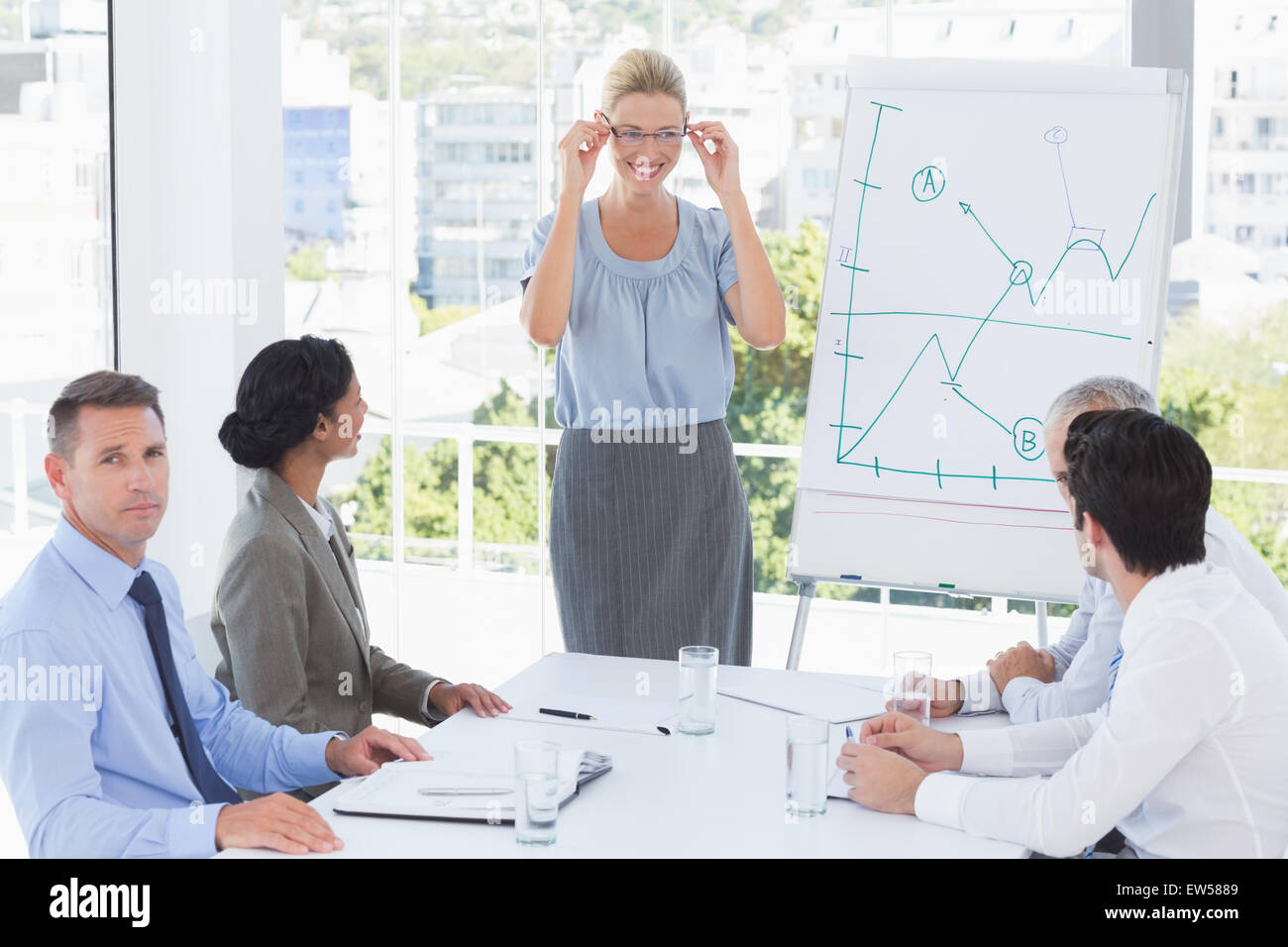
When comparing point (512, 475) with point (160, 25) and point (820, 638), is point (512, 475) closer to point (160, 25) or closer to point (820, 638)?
point (820, 638)

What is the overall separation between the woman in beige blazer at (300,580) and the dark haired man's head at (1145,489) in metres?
0.94

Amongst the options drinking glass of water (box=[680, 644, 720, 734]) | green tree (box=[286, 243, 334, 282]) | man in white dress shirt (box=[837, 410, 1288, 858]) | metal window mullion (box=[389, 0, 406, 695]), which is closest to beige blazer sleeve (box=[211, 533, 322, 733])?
drinking glass of water (box=[680, 644, 720, 734])

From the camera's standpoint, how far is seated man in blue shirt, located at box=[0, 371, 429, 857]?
1.49m

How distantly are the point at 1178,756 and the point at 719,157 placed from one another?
5.52 feet

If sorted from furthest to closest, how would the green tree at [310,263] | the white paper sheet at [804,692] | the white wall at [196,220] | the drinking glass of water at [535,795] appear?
the green tree at [310,263], the white wall at [196,220], the white paper sheet at [804,692], the drinking glass of water at [535,795]

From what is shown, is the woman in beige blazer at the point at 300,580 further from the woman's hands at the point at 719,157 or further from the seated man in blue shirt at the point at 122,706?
the woman's hands at the point at 719,157

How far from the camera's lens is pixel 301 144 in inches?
272

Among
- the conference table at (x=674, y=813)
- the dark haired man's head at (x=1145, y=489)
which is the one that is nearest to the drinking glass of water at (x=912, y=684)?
the conference table at (x=674, y=813)

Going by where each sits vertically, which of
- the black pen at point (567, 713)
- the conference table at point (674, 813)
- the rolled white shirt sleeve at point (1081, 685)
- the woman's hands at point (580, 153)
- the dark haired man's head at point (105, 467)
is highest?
the woman's hands at point (580, 153)

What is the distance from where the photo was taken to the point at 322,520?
2.22 m

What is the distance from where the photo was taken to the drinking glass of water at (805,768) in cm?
154

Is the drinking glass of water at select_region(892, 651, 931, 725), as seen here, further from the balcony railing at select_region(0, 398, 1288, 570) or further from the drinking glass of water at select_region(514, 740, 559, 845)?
the balcony railing at select_region(0, 398, 1288, 570)

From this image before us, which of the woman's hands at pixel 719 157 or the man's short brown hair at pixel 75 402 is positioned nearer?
the man's short brown hair at pixel 75 402

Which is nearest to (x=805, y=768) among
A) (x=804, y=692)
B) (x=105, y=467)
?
(x=804, y=692)
